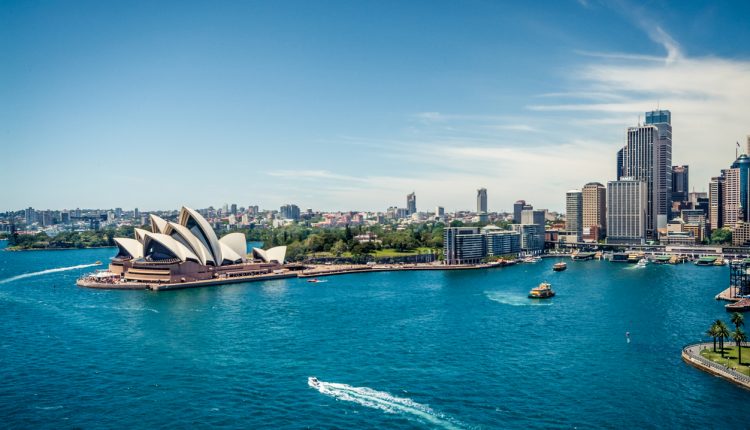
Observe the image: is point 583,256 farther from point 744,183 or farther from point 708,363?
point 708,363

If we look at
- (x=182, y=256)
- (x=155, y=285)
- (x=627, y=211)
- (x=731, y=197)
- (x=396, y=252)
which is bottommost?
(x=155, y=285)

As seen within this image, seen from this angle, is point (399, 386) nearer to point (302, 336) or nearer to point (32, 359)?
point (302, 336)

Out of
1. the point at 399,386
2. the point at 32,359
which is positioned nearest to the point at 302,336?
the point at 399,386

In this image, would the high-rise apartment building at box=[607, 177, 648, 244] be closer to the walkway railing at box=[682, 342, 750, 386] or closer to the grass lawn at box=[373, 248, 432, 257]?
the grass lawn at box=[373, 248, 432, 257]

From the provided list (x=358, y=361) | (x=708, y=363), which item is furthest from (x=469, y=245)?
(x=708, y=363)

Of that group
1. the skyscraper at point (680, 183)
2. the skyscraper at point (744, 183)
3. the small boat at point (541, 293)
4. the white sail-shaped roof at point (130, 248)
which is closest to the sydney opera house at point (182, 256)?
the white sail-shaped roof at point (130, 248)
